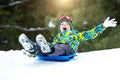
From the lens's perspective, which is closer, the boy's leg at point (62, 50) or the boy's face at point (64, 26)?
the boy's leg at point (62, 50)

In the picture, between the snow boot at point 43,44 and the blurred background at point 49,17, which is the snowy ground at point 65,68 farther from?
the blurred background at point 49,17

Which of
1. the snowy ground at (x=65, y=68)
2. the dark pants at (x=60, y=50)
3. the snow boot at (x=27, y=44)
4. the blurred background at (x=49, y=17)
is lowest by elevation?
the snowy ground at (x=65, y=68)

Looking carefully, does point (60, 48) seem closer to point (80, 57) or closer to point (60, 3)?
point (80, 57)

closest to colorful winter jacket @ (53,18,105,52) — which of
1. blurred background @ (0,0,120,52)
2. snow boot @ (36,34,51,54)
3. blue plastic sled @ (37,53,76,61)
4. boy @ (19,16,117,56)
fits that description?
boy @ (19,16,117,56)

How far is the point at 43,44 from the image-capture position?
221 centimetres

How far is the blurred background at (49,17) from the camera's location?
15.1 ft

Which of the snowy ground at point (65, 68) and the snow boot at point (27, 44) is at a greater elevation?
the snow boot at point (27, 44)

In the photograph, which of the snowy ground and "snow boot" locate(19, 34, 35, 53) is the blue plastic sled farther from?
"snow boot" locate(19, 34, 35, 53)

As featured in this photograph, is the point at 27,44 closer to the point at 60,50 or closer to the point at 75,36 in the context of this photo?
the point at 60,50

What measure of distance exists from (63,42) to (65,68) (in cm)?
37

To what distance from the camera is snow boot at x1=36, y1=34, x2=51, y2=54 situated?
2191mm

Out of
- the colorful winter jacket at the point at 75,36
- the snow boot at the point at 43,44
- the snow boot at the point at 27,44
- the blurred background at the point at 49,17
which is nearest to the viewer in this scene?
the snow boot at the point at 43,44

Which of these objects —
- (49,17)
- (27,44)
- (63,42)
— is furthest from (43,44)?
(49,17)

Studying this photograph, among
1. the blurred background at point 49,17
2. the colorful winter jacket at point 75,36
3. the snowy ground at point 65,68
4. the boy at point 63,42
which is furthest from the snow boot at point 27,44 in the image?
the blurred background at point 49,17
